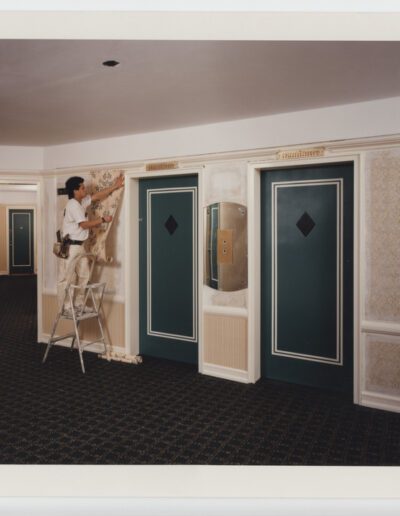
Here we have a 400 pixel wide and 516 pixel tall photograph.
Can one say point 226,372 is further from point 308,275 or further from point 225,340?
point 308,275

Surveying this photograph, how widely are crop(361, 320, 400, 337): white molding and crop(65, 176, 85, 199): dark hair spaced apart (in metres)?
3.35

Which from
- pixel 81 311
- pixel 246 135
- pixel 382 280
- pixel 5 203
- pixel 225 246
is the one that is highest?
pixel 5 203

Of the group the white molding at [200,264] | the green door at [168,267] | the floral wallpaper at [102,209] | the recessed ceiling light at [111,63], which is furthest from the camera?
the floral wallpaper at [102,209]

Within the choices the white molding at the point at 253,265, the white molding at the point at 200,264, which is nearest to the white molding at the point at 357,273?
the white molding at the point at 253,265

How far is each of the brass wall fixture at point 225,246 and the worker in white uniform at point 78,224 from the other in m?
1.24

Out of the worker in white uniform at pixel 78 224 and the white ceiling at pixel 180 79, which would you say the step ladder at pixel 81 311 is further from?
the white ceiling at pixel 180 79

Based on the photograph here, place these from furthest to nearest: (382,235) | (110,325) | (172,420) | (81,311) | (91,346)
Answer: (91,346), (110,325), (81,311), (382,235), (172,420)

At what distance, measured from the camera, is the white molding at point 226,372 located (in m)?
4.47

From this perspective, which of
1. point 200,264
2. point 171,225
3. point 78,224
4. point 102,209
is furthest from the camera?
point 102,209

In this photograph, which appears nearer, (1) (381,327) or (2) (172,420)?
(2) (172,420)

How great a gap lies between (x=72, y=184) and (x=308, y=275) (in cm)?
282

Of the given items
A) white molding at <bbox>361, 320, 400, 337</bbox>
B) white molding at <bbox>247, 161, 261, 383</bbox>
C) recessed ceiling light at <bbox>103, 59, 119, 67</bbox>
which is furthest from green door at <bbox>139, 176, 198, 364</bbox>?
recessed ceiling light at <bbox>103, 59, 119, 67</bbox>

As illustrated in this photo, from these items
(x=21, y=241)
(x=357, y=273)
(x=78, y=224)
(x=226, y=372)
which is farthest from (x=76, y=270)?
(x=21, y=241)

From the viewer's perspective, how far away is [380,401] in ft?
12.4
